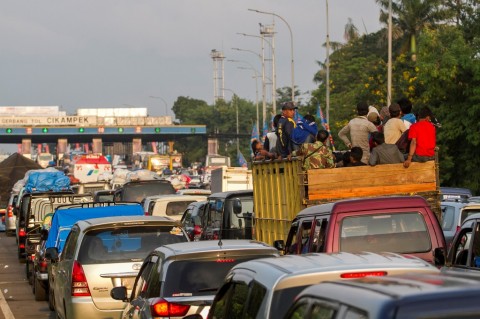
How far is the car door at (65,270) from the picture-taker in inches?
574

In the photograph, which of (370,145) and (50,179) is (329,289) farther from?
(50,179)

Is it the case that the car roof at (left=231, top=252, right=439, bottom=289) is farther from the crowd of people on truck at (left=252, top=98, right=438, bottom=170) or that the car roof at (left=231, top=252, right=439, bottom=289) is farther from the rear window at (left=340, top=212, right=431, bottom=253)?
the crowd of people on truck at (left=252, top=98, right=438, bottom=170)

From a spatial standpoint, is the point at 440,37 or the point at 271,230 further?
the point at 440,37

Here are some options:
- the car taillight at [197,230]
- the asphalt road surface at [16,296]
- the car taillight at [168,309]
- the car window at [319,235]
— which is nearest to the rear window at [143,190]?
the asphalt road surface at [16,296]

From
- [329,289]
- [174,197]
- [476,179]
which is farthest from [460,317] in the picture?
[476,179]

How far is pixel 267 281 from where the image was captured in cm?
676

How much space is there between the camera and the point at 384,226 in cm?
1219

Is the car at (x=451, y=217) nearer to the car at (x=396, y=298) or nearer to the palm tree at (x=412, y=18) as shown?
the car at (x=396, y=298)

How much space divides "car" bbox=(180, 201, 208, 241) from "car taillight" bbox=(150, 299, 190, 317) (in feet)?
41.5

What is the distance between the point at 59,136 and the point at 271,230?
12926cm

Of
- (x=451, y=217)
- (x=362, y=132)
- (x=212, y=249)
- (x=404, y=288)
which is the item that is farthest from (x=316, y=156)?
(x=404, y=288)

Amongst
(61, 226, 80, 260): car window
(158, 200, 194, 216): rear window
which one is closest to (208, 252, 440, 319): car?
(61, 226, 80, 260): car window

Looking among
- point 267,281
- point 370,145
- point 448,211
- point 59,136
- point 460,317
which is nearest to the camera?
point 460,317

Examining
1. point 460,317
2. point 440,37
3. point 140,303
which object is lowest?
point 140,303
